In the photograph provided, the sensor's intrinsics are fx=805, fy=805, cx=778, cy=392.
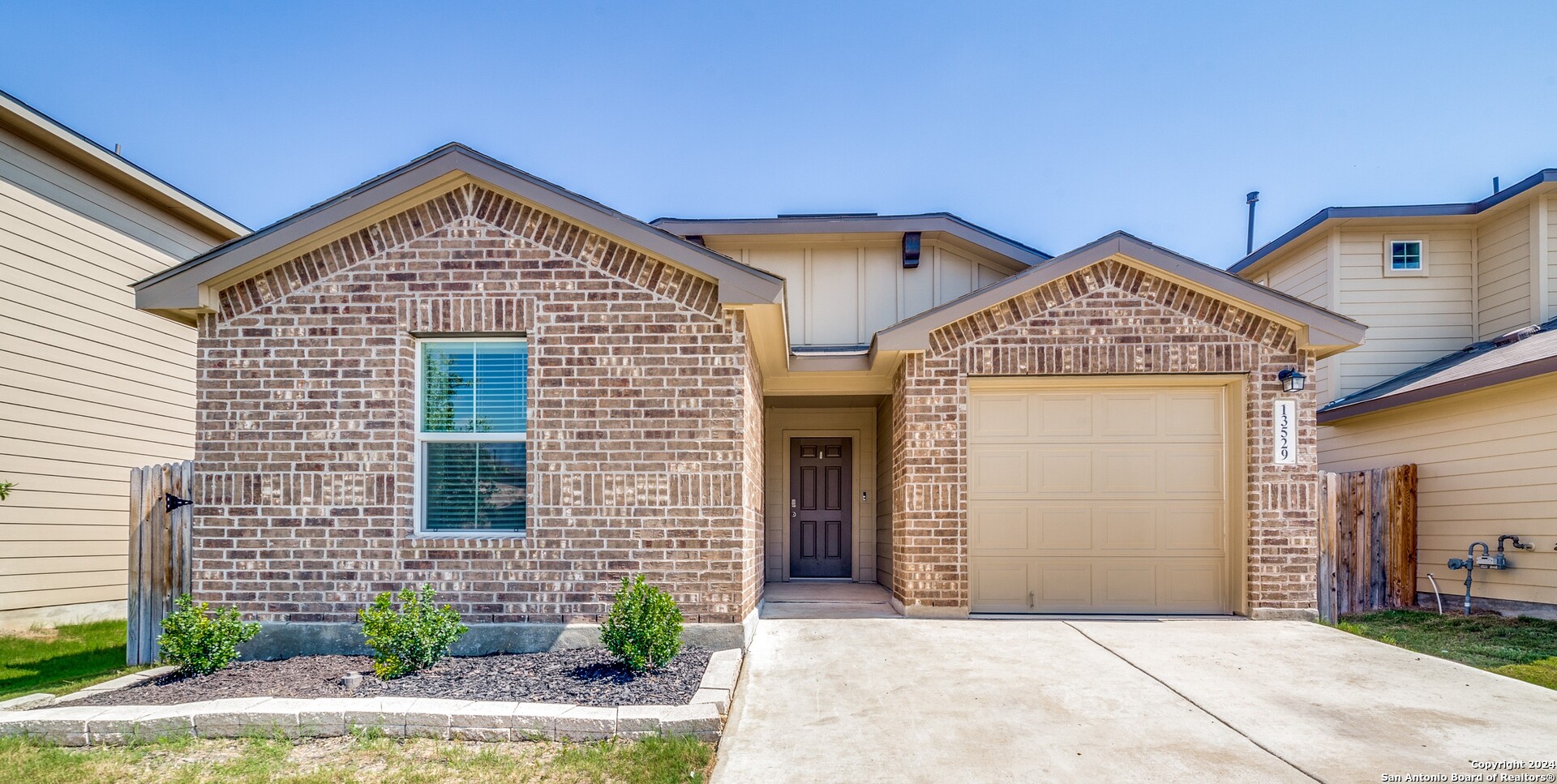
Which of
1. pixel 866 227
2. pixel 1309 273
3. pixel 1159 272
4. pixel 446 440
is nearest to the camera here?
pixel 446 440

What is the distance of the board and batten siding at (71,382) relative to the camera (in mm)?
8461

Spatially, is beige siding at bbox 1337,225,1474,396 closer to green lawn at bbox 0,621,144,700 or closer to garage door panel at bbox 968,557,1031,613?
garage door panel at bbox 968,557,1031,613

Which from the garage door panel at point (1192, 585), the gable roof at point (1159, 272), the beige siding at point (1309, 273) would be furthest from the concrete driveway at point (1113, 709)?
the beige siding at point (1309, 273)

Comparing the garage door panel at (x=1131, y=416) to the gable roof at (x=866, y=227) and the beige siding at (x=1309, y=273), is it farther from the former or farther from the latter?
the beige siding at (x=1309, y=273)

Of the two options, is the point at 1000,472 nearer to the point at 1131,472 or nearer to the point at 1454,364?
the point at 1131,472

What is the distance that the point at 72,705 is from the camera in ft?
16.1

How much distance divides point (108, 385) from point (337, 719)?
7.73 m

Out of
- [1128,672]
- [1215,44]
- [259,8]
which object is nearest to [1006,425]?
[1128,672]

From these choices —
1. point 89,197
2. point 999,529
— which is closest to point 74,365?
point 89,197

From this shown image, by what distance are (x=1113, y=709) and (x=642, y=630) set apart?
3.00 m

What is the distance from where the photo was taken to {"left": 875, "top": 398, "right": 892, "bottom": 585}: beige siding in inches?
396

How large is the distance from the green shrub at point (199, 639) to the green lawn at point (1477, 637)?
30.6 ft

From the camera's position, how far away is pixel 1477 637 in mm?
7699

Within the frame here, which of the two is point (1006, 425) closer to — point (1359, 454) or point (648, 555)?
point (648, 555)
